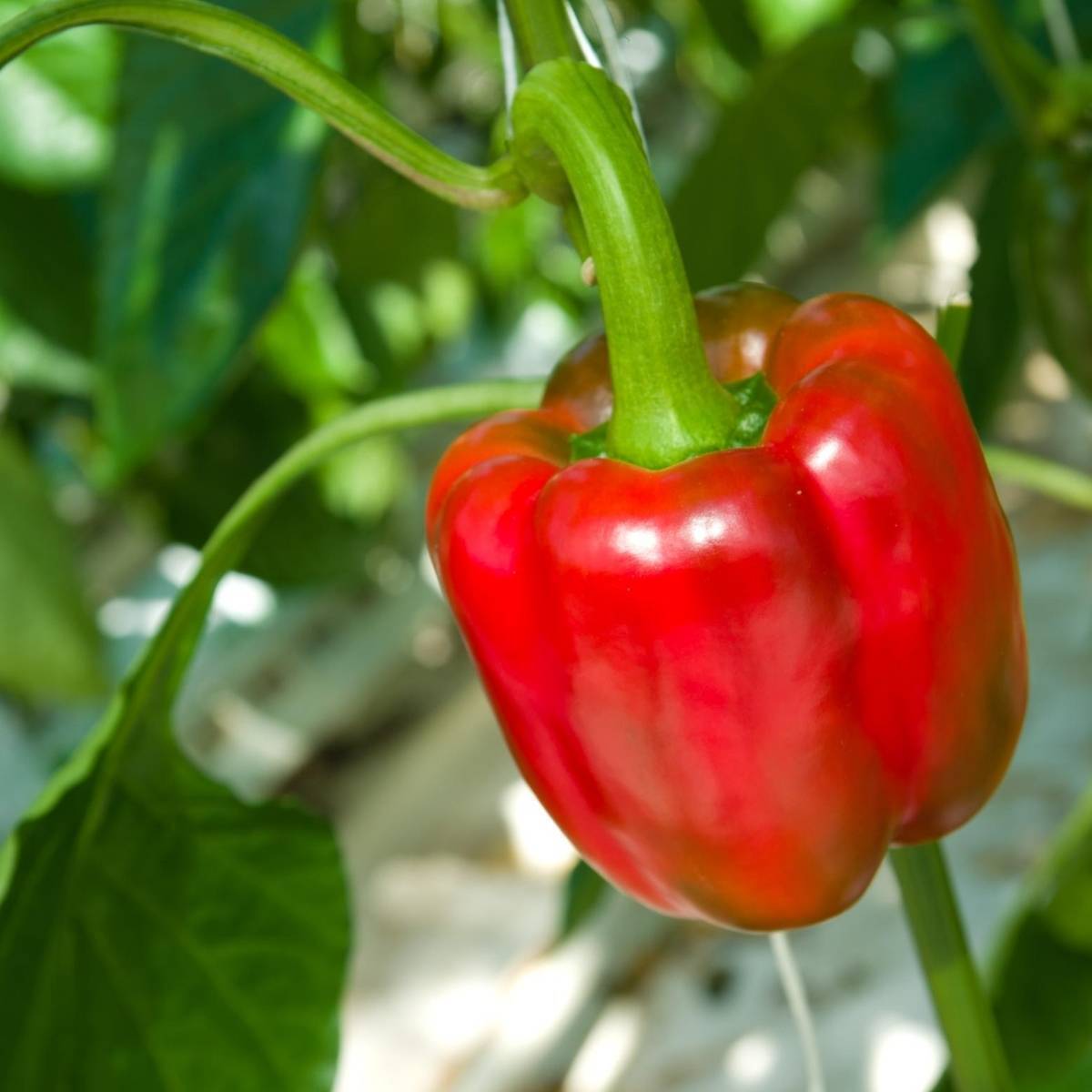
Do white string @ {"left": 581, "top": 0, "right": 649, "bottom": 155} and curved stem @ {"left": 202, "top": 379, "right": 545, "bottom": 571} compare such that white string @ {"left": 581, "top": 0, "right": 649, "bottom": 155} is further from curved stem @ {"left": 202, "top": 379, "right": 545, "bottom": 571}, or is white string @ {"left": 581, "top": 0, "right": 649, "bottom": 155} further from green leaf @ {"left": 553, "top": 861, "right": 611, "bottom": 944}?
green leaf @ {"left": 553, "top": 861, "right": 611, "bottom": 944}

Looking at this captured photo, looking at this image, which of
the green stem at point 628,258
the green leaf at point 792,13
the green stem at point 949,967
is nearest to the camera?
the green stem at point 628,258

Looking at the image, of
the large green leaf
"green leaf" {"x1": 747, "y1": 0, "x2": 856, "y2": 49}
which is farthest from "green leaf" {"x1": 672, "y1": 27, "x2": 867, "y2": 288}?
"green leaf" {"x1": 747, "y1": 0, "x2": 856, "y2": 49}

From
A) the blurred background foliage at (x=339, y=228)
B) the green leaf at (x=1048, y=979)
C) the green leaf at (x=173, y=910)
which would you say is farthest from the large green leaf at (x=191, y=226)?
the green leaf at (x=1048, y=979)

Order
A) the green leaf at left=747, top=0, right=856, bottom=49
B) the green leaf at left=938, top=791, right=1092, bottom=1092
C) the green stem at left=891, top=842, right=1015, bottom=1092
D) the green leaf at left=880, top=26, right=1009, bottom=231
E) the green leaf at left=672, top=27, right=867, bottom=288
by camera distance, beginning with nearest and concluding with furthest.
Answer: the green stem at left=891, top=842, right=1015, bottom=1092 < the green leaf at left=938, top=791, right=1092, bottom=1092 < the green leaf at left=672, top=27, right=867, bottom=288 < the green leaf at left=880, top=26, right=1009, bottom=231 < the green leaf at left=747, top=0, right=856, bottom=49

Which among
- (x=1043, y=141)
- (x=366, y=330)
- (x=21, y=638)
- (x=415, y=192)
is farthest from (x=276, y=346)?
(x=1043, y=141)

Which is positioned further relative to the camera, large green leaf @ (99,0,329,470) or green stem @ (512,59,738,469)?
large green leaf @ (99,0,329,470)

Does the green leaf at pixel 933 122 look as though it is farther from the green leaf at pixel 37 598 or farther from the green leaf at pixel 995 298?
the green leaf at pixel 37 598

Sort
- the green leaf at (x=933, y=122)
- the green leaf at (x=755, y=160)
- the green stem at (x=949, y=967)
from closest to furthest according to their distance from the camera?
1. the green stem at (x=949, y=967)
2. the green leaf at (x=755, y=160)
3. the green leaf at (x=933, y=122)

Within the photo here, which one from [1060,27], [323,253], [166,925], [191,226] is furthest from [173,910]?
[323,253]
